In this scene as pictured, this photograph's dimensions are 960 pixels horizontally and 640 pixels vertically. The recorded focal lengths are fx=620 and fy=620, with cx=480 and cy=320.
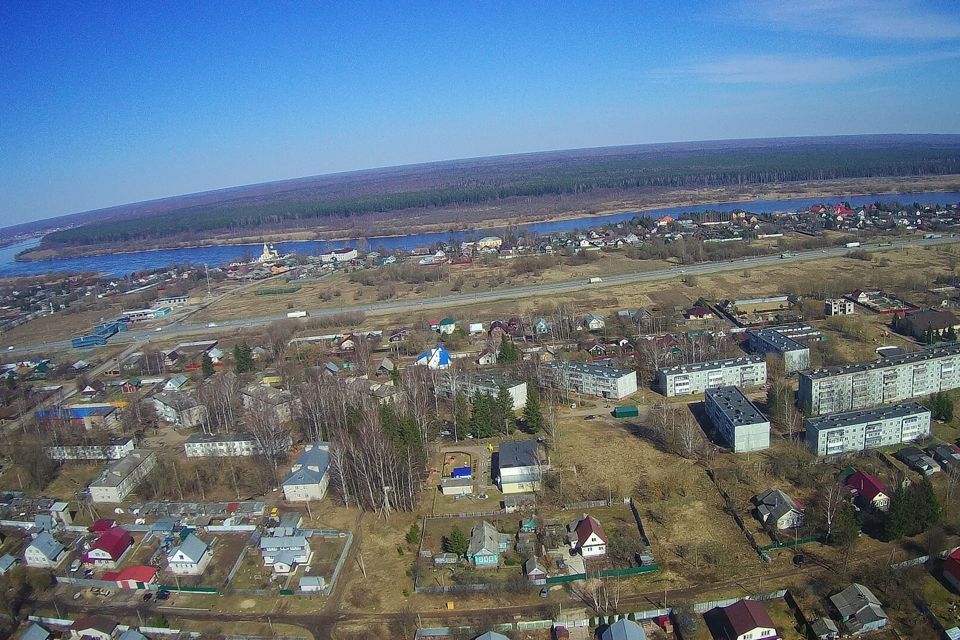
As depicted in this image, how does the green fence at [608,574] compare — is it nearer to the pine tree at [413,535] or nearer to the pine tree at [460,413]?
the pine tree at [413,535]

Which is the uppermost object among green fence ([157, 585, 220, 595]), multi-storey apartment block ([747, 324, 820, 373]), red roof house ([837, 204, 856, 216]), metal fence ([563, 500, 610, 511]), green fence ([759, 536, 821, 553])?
red roof house ([837, 204, 856, 216])

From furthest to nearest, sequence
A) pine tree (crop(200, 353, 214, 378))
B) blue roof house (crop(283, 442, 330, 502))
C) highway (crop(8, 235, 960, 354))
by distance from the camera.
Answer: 1. highway (crop(8, 235, 960, 354))
2. pine tree (crop(200, 353, 214, 378))
3. blue roof house (crop(283, 442, 330, 502))

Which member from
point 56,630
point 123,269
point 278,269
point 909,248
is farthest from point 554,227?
point 56,630

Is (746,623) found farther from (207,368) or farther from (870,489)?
(207,368)

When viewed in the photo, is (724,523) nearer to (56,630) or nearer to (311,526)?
(311,526)

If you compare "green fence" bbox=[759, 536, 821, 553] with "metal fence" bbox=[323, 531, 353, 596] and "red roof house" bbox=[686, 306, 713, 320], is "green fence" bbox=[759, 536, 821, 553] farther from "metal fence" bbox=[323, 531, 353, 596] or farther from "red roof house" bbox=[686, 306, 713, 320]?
"red roof house" bbox=[686, 306, 713, 320]

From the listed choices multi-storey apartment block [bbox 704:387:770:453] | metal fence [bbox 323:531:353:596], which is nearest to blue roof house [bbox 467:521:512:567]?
metal fence [bbox 323:531:353:596]
